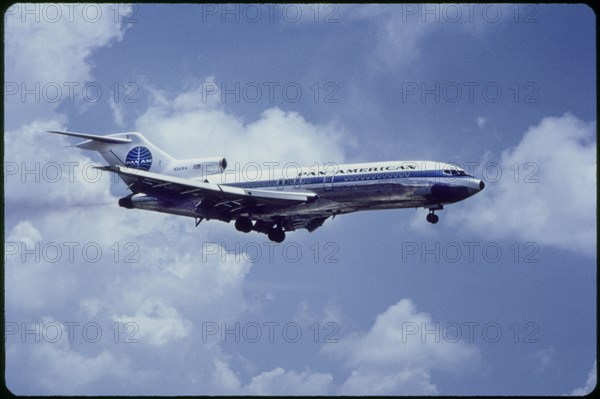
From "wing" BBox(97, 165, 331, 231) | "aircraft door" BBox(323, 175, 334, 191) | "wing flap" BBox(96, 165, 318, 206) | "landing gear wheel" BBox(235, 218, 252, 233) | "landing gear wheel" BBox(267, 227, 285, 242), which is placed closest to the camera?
"aircraft door" BBox(323, 175, 334, 191)

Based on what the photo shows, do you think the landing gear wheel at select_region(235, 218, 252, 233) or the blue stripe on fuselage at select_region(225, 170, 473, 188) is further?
the landing gear wheel at select_region(235, 218, 252, 233)

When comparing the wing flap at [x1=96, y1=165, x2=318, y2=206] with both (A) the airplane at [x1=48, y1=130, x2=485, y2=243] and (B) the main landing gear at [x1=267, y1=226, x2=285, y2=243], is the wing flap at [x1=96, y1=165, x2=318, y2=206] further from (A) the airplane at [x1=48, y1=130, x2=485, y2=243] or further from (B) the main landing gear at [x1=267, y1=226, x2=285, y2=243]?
(B) the main landing gear at [x1=267, y1=226, x2=285, y2=243]

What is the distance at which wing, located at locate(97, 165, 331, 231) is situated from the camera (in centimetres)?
4609

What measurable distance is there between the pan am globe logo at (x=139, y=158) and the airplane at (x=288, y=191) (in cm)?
164

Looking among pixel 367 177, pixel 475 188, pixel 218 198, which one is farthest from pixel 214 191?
pixel 475 188

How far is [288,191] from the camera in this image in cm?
4691

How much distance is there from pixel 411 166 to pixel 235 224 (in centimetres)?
1166

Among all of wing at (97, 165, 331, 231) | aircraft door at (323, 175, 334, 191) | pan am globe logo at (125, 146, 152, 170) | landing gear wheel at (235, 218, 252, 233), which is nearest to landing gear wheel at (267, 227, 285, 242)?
wing at (97, 165, 331, 231)

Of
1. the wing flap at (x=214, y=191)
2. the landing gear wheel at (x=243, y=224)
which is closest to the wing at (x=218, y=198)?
the wing flap at (x=214, y=191)

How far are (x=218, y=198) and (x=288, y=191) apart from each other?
4.00 metres

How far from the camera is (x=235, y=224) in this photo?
1945 inches

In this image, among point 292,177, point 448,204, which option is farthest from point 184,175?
point 448,204

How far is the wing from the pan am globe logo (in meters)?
6.89

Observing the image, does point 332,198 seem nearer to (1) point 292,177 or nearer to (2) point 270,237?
(1) point 292,177
